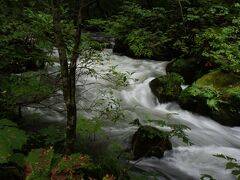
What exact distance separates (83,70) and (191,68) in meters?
3.57

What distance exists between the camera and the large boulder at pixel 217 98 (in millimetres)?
8430

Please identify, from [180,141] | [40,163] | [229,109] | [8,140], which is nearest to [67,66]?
[8,140]

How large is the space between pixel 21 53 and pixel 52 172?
2163 millimetres

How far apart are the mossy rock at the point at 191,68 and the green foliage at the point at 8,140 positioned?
8.59 meters

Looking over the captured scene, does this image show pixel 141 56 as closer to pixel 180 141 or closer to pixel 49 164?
pixel 180 141

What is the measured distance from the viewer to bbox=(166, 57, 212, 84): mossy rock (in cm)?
1045

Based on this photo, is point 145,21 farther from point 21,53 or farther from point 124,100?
point 21,53

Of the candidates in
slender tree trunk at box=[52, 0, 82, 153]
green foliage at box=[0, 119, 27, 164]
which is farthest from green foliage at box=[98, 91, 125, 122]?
green foliage at box=[0, 119, 27, 164]

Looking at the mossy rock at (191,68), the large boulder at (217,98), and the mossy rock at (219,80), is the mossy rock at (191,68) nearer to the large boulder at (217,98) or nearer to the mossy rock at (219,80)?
the mossy rock at (219,80)

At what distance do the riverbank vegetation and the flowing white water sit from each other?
27 centimetres

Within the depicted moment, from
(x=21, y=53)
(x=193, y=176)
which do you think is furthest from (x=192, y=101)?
(x=21, y=53)

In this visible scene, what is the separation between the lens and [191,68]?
10.6 m

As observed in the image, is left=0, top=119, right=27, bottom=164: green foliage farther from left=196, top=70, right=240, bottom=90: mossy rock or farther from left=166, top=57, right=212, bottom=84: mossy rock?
left=166, top=57, right=212, bottom=84: mossy rock

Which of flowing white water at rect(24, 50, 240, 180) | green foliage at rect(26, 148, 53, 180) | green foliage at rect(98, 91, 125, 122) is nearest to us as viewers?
green foliage at rect(26, 148, 53, 180)
